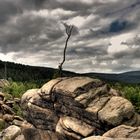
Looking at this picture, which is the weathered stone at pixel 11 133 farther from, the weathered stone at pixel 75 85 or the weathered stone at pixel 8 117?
the weathered stone at pixel 8 117

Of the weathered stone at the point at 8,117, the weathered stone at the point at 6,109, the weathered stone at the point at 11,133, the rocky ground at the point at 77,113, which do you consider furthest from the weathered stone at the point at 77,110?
the weathered stone at the point at 6,109

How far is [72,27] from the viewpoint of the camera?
61.2 m

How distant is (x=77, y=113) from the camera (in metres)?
42.7

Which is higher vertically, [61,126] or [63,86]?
[63,86]

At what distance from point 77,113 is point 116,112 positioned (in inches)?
207

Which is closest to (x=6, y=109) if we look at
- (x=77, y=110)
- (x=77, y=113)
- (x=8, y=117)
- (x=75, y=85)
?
(x=8, y=117)

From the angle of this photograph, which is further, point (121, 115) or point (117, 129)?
point (121, 115)

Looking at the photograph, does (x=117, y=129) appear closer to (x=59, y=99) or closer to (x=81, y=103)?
(x=81, y=103)

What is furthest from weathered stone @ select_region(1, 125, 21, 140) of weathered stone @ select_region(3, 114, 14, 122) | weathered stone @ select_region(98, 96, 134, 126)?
weathered stone @ select_region(98, 96, 134, 126)

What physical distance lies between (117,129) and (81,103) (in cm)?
686

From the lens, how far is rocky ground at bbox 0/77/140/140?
131 feet

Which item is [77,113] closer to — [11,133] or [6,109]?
[11,133]

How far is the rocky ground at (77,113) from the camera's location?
3997 centimetres

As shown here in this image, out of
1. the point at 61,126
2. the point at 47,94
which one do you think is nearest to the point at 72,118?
the point at 61,126
